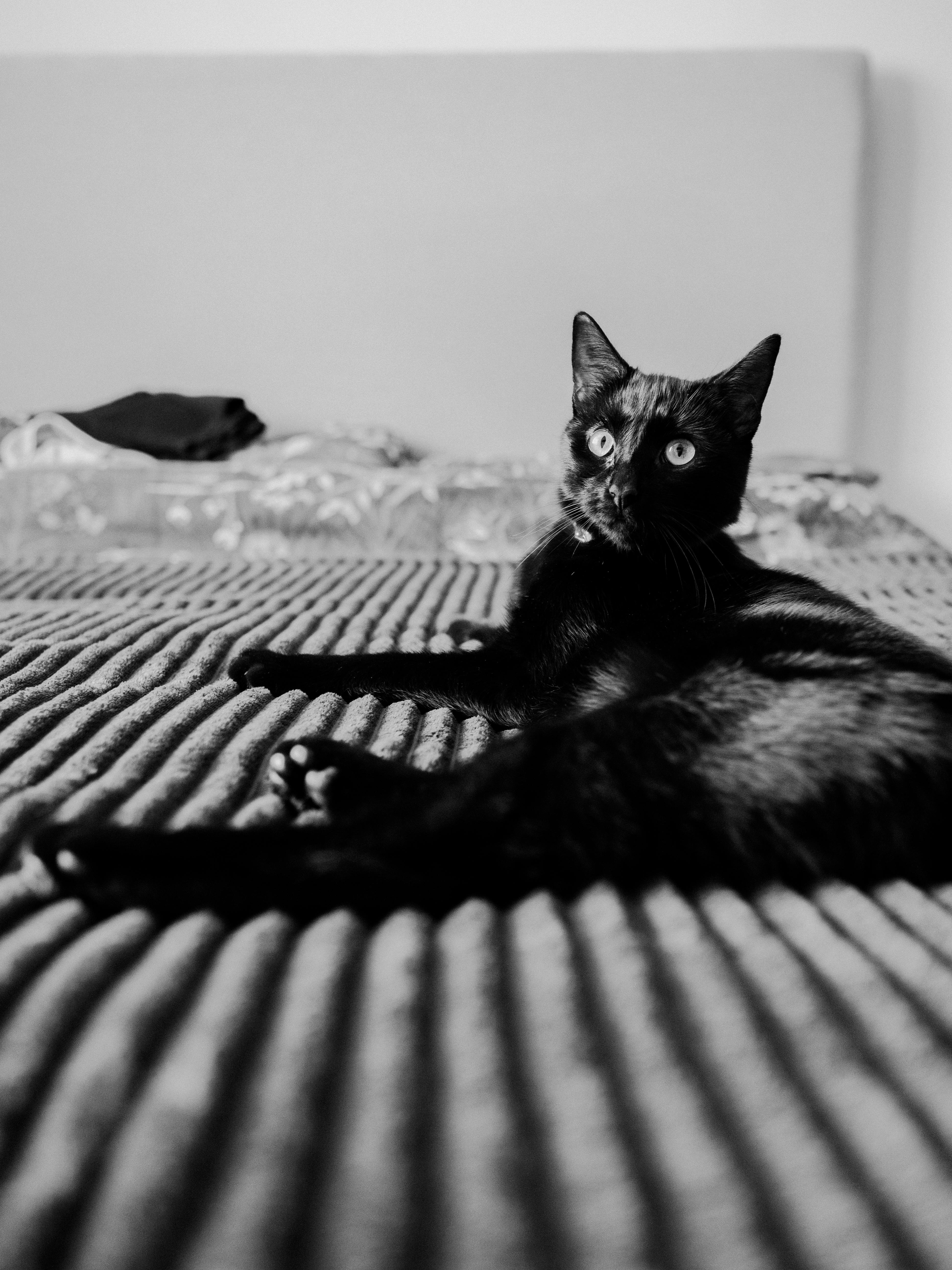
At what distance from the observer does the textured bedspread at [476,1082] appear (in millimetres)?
271

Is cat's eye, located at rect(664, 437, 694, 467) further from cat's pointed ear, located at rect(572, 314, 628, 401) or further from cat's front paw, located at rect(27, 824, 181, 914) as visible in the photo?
cat's front paw, located at rect(27, 824, 181, 914)

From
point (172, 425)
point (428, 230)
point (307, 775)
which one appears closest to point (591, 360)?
point (307, 775)

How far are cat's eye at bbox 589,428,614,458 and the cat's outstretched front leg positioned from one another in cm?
34

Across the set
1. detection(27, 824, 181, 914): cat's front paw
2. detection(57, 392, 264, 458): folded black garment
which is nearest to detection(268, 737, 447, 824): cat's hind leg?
detection(27, 824, 181, 914): cat's front paw

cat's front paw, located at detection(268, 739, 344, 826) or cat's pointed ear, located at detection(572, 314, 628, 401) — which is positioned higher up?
cat's pointed ear, located at detection(572, 314, 628, 401)

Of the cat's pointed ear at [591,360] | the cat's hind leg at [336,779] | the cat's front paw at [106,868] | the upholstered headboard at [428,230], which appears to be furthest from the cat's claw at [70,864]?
the upholstered headboard at [428,230]

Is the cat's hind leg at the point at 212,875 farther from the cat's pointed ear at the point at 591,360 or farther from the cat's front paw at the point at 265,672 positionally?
the cat's pointed ear at the point at 591,360

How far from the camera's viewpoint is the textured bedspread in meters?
0.27

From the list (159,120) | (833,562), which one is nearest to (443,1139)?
(833,562)

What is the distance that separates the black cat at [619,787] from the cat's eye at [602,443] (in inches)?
10.9

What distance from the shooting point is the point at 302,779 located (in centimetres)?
61

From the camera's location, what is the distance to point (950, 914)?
1.60 feet

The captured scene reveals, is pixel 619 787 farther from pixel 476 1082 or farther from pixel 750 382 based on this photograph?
pixel 750 382

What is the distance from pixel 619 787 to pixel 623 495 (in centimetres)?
49
